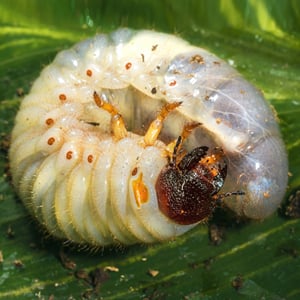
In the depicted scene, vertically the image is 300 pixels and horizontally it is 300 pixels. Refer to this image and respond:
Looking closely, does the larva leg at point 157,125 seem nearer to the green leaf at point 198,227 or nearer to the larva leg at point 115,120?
the larva leg at point 115,120

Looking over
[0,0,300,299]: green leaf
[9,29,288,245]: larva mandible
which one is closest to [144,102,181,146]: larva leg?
[9,29,288,245]: larva mandible

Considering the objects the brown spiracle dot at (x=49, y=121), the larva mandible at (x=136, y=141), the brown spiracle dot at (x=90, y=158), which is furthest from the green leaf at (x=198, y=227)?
the brown spiracle dot at (x=90, y=158)

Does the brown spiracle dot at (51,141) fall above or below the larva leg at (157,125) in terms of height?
below

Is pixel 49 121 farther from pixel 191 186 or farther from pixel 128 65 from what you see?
pixel 191 186

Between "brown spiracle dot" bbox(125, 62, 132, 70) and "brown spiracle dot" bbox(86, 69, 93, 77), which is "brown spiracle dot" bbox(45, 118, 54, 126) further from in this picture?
"brown spiracle dot" bbox(125, 62, 132, 70)

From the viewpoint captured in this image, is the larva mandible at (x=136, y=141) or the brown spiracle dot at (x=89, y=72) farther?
the brown spiracle dot at (x=89, y=72)

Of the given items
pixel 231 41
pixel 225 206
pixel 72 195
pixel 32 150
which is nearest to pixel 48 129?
pixel 32 150

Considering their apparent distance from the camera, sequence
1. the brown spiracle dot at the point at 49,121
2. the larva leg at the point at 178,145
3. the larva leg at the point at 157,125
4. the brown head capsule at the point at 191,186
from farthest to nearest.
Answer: the brown spiracle dot at the point at 49,121
the larva leg at the point at 157,125
the larva leg at the point at 178,145
the brown head capsule at the point at 191,186
